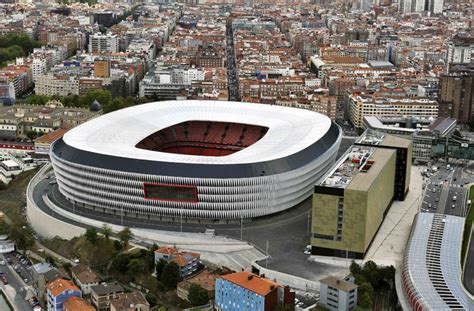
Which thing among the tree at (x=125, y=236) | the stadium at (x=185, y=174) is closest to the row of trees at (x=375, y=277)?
the stadium at (x=185, y=174)

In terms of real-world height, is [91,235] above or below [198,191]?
below

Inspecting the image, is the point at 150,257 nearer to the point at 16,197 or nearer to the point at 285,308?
the point at 285,308

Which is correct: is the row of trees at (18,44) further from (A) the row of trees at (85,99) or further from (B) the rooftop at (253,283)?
(B) the rooftop at (253,283)

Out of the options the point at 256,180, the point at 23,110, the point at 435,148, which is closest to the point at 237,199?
the point at 256,180

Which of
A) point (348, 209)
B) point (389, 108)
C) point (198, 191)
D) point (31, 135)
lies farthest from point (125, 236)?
point (389, 108)

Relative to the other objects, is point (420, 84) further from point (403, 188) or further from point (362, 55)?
point (403, 188)

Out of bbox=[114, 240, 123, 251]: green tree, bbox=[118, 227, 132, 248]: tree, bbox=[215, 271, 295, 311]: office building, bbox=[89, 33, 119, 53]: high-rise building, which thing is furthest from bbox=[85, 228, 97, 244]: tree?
bbox=[89, 33, 119, 53]: high-rise building

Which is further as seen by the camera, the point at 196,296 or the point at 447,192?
the point at 447,192

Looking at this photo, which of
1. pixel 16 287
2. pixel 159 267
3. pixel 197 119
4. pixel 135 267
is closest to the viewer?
pixel 159 267
